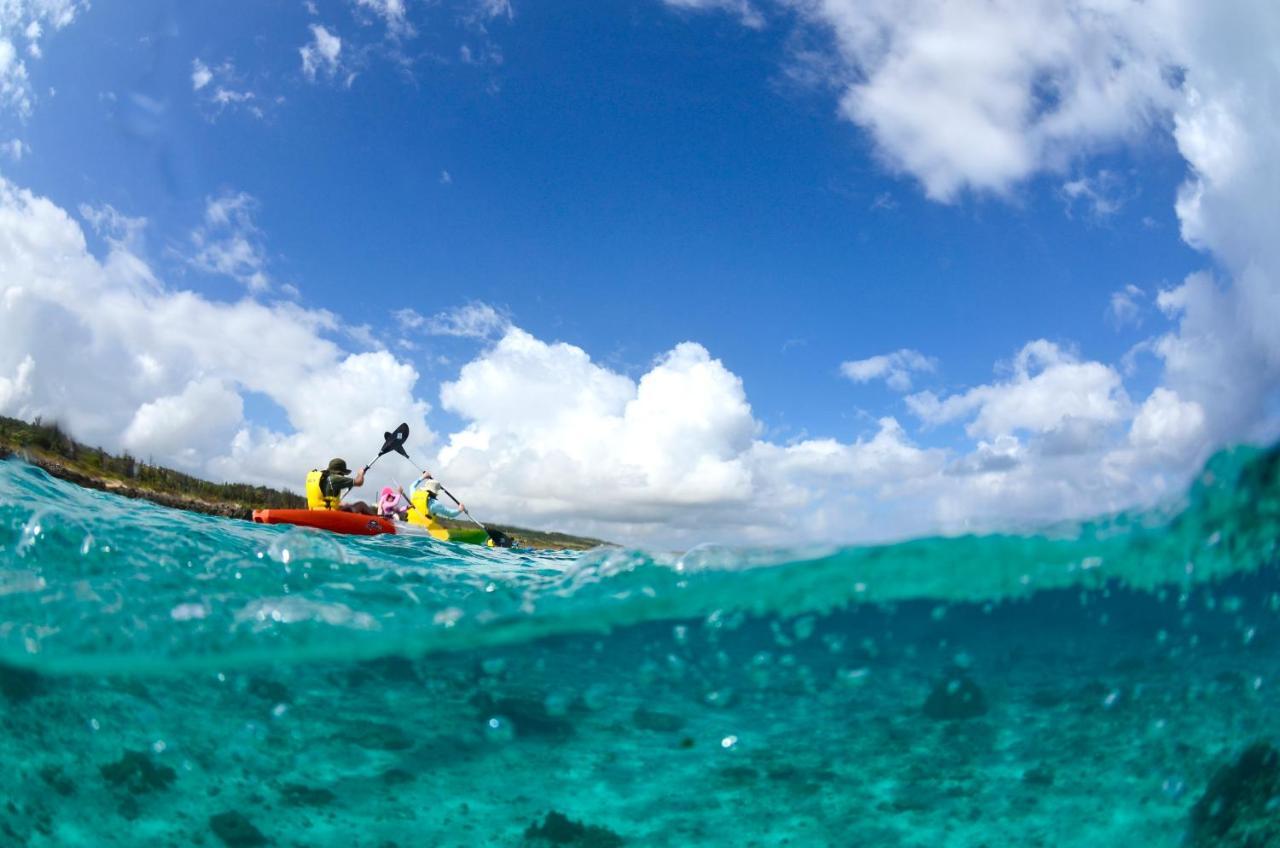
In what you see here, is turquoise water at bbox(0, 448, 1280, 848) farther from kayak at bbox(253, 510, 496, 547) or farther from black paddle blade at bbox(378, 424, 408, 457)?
black paddle blade at bbox(378, 424, 408, 457)

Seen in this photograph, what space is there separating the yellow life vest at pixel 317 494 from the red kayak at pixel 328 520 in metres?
1.30

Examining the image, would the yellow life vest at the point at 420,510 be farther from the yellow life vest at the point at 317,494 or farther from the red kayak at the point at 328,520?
the red kayak at the point at 328,520

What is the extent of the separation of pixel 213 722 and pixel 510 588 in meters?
3.09

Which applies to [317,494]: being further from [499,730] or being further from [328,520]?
[499,730]

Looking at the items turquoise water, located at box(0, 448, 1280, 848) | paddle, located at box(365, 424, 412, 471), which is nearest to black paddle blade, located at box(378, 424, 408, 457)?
paddle, located at box(365, 424, 412, 471)

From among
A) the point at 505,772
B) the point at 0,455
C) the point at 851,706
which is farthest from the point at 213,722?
the point at 851,706

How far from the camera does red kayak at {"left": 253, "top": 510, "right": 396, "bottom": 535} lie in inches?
553

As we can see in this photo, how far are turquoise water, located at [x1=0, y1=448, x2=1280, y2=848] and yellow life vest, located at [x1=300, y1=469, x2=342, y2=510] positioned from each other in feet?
29.4

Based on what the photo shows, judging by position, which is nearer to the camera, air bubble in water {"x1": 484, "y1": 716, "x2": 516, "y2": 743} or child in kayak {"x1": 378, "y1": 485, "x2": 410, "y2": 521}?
air bubble in water {"x1": 484, "y1": 716, "x2": 516, "y2": 743}

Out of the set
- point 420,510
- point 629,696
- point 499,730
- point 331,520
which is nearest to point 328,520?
point 331,520

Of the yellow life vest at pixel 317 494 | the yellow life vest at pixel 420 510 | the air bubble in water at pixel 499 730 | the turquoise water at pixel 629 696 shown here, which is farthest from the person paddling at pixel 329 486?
the air bubble in water at pixel 499 730

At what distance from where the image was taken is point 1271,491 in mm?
7074

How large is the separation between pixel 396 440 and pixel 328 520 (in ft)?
35.3

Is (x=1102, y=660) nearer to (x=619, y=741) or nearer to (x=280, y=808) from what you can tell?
(x=619, y=741)
